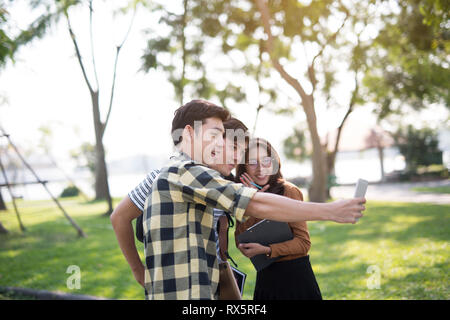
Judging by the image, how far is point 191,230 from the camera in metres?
1.37

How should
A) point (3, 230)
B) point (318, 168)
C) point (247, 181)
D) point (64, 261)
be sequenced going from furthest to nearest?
point (318, 168)
point (3, 230)
point (64, 261)
point (247, 181)

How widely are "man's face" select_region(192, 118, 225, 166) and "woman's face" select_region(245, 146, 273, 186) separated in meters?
1.09

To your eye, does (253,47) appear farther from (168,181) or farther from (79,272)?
(168,181)

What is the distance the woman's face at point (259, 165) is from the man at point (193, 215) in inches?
46.5

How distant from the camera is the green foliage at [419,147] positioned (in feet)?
78.9

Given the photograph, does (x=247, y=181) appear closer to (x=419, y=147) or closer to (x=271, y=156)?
(x=271, y=156)

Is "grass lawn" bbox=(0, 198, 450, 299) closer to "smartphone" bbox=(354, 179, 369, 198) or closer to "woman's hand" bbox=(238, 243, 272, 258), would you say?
"woman's hand" bbox=(238, 243, 272, 258)

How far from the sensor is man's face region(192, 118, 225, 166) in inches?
60.3

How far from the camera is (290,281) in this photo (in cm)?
233

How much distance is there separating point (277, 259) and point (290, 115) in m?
17.8

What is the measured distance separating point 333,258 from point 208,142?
18.6 ft
